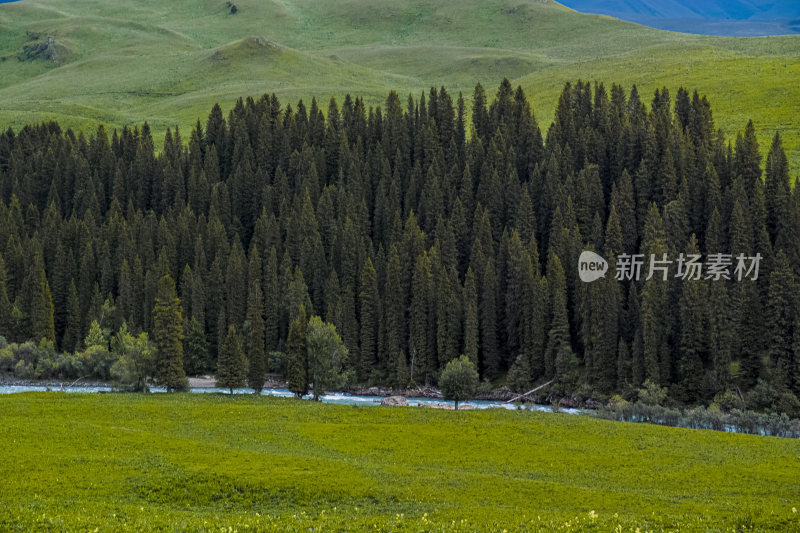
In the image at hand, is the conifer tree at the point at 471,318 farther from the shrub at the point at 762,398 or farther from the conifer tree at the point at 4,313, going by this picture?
the conifer tree at the point at 4,313

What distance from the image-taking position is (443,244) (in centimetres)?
14738

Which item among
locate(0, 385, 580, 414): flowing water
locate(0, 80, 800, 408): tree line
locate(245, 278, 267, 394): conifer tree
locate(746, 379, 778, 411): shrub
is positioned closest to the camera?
locate(746, 379, 778, 411): shrub

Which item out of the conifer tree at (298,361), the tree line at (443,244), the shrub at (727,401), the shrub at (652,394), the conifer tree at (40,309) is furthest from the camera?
the conifer tree at (40,309)

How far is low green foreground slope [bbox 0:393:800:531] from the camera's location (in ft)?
141

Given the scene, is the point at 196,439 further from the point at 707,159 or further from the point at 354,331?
the point at 707,159

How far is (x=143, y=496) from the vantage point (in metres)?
49.8

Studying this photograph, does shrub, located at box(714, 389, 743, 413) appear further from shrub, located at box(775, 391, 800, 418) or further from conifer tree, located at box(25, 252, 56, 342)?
conifer tree, located at box(25, 252, 56, 342)

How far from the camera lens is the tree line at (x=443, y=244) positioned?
117m

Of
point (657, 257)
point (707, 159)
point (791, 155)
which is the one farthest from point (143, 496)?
point (791, 155)

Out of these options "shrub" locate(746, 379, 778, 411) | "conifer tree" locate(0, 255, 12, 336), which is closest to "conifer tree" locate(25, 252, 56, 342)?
"conifer tree" locate(0, 255, 12, 336)

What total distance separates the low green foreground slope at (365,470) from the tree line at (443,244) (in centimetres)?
3136

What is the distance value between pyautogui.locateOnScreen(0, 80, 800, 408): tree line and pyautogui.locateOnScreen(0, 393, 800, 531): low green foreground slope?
103 ft

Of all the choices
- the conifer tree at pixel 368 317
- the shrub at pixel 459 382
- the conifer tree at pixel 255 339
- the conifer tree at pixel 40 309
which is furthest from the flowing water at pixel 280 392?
the conifer tree at pixel 40 309

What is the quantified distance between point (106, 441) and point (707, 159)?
115m
